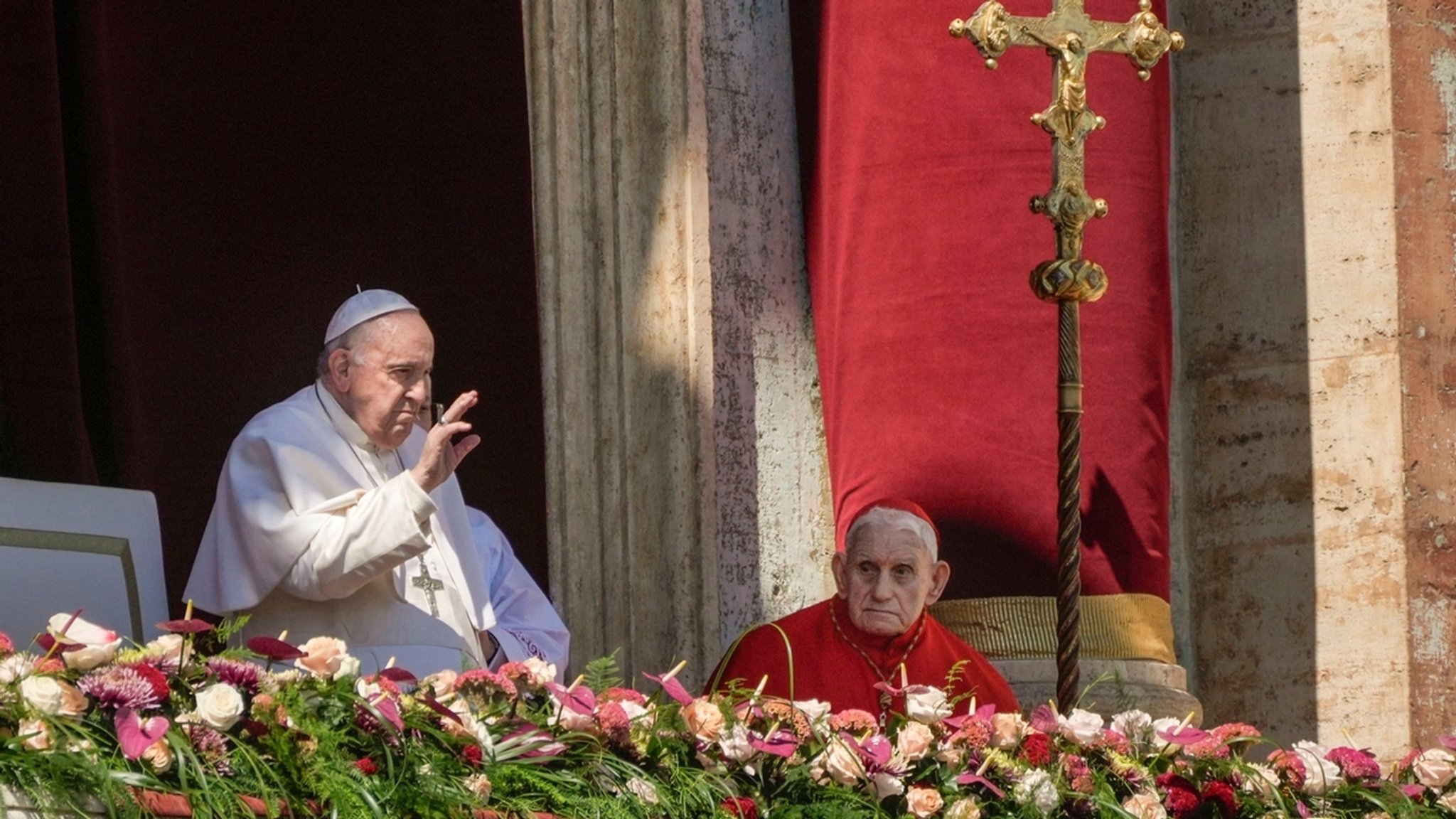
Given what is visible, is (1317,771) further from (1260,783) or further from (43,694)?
(43,694)

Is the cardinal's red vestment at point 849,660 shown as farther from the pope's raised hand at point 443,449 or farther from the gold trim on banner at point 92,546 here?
the gold trim on banner at point 92,546

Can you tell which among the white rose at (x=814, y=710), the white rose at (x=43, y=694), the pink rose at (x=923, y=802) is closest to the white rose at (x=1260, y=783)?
the pink rose at (x=923, y=802)

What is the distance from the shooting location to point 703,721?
315 centimetres

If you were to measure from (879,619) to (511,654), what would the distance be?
72 cm

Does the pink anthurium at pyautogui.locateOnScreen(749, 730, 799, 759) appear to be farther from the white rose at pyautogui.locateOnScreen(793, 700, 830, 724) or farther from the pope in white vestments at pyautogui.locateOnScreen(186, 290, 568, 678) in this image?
the pope in white vestments at pyautogui.locateOnScreen(186, 290, 568, 678)

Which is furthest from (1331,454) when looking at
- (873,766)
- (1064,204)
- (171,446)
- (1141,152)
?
(873,766)

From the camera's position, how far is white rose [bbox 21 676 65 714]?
2.59 metres

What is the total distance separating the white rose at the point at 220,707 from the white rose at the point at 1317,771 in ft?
5.61

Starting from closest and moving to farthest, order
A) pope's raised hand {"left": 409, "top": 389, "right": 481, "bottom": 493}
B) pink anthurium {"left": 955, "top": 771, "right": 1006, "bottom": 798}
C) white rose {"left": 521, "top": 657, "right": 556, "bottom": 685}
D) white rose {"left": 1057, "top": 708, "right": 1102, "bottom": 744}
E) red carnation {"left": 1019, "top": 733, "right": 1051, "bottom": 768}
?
white rose {"left": 521, "top": 657, "right": 556, "bottom": 685}
pink anthurium {"left": 955, "top": 771, "right": 1006, "bottom": 798}
red carnation {"left": 1019, "top": 733, "right": 1051, "bottom": 768}
white rose {"left": 1057, "top": 708, "right": 1102, "bottom": 744}
pope's raised hand {"left": 409, "top": 389, "right": 481, "bottom": 493}

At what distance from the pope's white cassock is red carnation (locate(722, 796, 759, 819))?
104cm

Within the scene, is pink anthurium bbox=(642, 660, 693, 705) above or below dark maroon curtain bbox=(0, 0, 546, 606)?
below

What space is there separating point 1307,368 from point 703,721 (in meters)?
3.52

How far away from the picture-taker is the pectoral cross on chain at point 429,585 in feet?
15.5

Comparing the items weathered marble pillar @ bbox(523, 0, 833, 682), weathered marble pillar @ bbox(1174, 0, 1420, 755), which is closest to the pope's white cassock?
weathered marble pillar @ bbox(523, 0, 833, 682)
